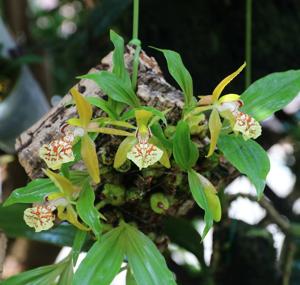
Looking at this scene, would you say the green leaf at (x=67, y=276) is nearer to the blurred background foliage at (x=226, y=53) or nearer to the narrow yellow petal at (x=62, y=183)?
the narrow yellow petal at (x=62, y=183)

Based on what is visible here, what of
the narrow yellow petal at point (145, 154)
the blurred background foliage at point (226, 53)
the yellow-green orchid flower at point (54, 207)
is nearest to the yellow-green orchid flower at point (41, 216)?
the yellow-green orchid flower at point (54, 207)

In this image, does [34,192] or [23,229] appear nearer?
[34,192]

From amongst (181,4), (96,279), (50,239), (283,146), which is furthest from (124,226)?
(283,146)

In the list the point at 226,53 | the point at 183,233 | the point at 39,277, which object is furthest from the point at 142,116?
the point at 226,53

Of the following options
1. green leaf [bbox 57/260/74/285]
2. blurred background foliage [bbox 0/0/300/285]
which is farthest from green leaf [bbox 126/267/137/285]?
blurred background foliage [bbox 0/0/300/285]

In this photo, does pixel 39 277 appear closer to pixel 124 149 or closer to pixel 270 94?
pixel 124 149
